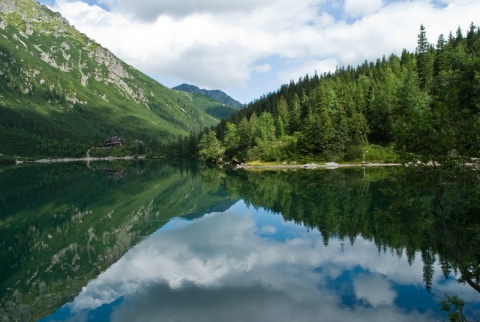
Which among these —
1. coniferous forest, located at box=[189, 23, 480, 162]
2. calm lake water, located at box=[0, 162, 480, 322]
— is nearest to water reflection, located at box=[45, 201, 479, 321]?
calm lake water, located at box=[0, 162, 480, 322]

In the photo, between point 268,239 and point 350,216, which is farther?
point 350,216

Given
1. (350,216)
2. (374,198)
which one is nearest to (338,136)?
(374,198)

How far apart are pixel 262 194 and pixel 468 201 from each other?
5225 cm

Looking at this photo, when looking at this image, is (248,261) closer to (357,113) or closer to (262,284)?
(262,284)

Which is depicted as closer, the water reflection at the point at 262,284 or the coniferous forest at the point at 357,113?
the water reflection at the point at 262,284

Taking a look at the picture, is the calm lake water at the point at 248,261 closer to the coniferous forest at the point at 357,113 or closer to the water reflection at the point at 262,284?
the water reflection at the point at 262,284

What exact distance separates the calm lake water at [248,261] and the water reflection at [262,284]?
0.09m

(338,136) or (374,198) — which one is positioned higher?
(338,136)

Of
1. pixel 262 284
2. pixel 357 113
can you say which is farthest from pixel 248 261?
pixel 357 113

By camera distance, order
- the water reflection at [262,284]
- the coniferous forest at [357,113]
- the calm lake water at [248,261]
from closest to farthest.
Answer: the calm lake water at [248,261]
the water reflection at [262,284]
the coniferous forest at [357,113]

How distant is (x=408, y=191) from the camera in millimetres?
14352

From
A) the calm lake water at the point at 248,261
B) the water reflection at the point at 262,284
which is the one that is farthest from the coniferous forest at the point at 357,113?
the water reflection at the point at 262,284

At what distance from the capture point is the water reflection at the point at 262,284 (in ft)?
65.6

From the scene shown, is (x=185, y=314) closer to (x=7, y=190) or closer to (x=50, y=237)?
(x=50, y=237)
